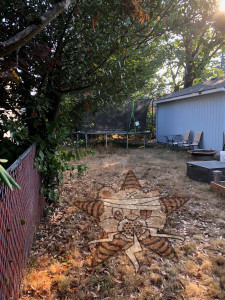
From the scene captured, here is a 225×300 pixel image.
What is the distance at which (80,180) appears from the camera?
5086mm

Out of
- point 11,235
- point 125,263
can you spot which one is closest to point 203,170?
point 125,263

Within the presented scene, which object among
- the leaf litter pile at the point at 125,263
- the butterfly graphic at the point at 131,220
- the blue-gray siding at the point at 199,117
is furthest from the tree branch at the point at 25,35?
the blue-gray siding at the point at 199,117

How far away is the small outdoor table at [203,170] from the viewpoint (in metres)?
4.65

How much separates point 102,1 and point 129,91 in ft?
3.89

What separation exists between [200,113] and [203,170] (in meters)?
4.86

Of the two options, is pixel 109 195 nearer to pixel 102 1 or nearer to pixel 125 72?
pixel 125 72

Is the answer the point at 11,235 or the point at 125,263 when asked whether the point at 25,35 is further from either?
the point at 125,263

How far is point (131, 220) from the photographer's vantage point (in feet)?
10.4

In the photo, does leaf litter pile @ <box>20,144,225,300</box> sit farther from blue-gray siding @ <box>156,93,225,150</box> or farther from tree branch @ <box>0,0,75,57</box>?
blue-gray siding @ <box>156,93,225,150</box>

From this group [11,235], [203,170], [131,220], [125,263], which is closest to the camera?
[11,235]

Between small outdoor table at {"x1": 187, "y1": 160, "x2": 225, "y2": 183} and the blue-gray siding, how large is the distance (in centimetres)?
341

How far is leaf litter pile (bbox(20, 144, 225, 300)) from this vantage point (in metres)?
1.85

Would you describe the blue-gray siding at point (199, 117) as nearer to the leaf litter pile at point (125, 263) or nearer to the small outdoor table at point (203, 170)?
the small outdoor table at point (203, 170)

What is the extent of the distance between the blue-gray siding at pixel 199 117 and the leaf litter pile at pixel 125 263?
16.3 feet
